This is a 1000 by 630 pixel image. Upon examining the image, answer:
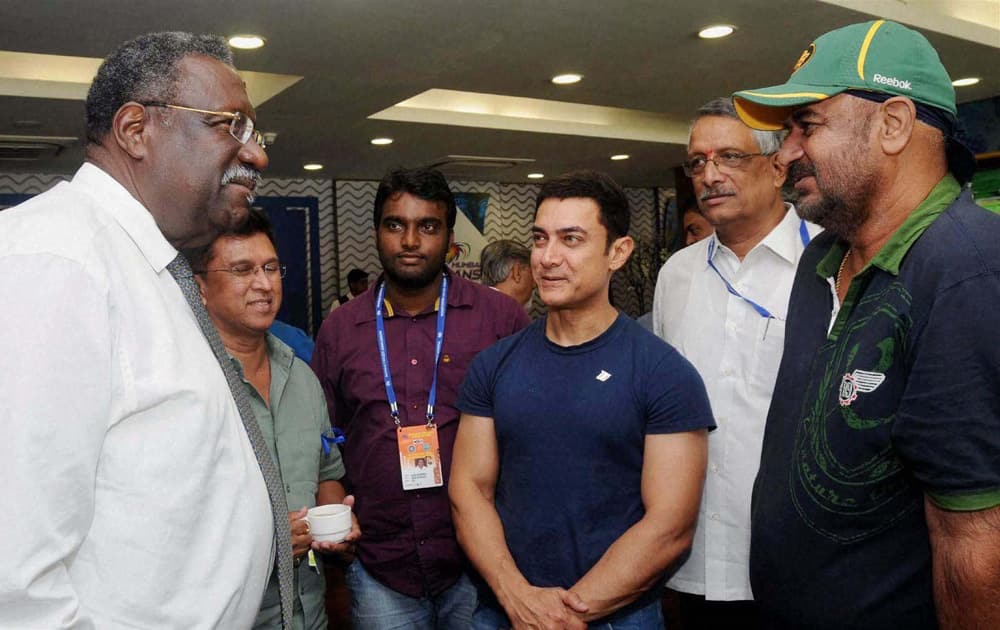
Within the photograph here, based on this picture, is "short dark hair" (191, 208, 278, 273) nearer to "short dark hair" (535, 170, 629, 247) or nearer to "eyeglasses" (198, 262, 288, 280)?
"eyeglasses" (198, 262, 288, 280)

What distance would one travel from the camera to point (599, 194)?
2.17 meters

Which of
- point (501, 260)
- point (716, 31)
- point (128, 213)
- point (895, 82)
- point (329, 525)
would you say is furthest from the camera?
point (716, 31)

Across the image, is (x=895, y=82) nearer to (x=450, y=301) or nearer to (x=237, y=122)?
(x=237, y=122)

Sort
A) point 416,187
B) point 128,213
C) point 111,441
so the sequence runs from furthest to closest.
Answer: point 416,187 < point 128,213 < point 111,441

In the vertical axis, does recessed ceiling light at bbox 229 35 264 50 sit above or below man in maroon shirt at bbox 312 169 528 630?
above

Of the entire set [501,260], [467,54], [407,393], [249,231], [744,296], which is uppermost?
[467,54]

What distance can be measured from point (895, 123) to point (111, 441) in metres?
1.37

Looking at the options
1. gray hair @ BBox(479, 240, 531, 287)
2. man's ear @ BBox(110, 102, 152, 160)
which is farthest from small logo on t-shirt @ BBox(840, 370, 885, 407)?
gray hair @ BBox(479, 240, 531, 287)

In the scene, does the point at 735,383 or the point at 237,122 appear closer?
the point at 237,122

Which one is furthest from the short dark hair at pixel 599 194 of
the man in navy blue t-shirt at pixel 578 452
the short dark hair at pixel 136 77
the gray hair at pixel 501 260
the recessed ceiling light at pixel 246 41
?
the recessed ceiling light at pixel 246 41

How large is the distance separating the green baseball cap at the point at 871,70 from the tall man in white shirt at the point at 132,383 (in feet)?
3.39

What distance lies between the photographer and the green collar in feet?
4.51

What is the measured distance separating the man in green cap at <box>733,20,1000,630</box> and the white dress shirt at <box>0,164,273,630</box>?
973 mm

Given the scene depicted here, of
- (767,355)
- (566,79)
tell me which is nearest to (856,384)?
(767,355)
